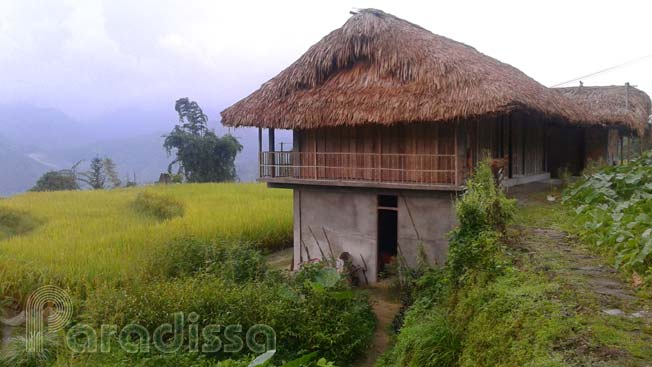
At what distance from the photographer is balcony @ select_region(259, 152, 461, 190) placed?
8828 mm

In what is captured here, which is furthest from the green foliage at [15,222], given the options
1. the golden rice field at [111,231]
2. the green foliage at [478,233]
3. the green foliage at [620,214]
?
the green foliage at [620,214]

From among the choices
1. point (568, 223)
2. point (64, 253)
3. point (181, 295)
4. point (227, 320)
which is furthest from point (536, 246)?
point (64, 253)

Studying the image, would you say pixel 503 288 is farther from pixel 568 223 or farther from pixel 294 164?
pixel 294 164

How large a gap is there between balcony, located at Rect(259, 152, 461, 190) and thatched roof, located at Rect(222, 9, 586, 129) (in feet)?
2.85

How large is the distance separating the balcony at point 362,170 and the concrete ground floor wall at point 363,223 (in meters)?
0.26

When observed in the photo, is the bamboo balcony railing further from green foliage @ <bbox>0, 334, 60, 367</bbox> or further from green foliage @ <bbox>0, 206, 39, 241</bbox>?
green foliage @ <bbox>0, 206, 39, 241</bbox>

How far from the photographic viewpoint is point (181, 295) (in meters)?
6.73

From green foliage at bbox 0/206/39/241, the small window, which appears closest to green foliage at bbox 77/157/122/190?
green foliage at bbox 0/206/39/241

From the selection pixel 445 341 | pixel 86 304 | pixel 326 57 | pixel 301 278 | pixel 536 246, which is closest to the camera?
pixel 445 341

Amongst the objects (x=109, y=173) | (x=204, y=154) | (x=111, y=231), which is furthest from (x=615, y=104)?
(x=109, y=173)

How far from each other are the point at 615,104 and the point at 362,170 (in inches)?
332

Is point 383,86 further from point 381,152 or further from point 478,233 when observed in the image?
point 478,233

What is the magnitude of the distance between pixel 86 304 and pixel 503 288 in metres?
5.92

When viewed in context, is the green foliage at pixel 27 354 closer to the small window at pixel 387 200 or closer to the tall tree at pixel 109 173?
the small window at pixel 387 200
